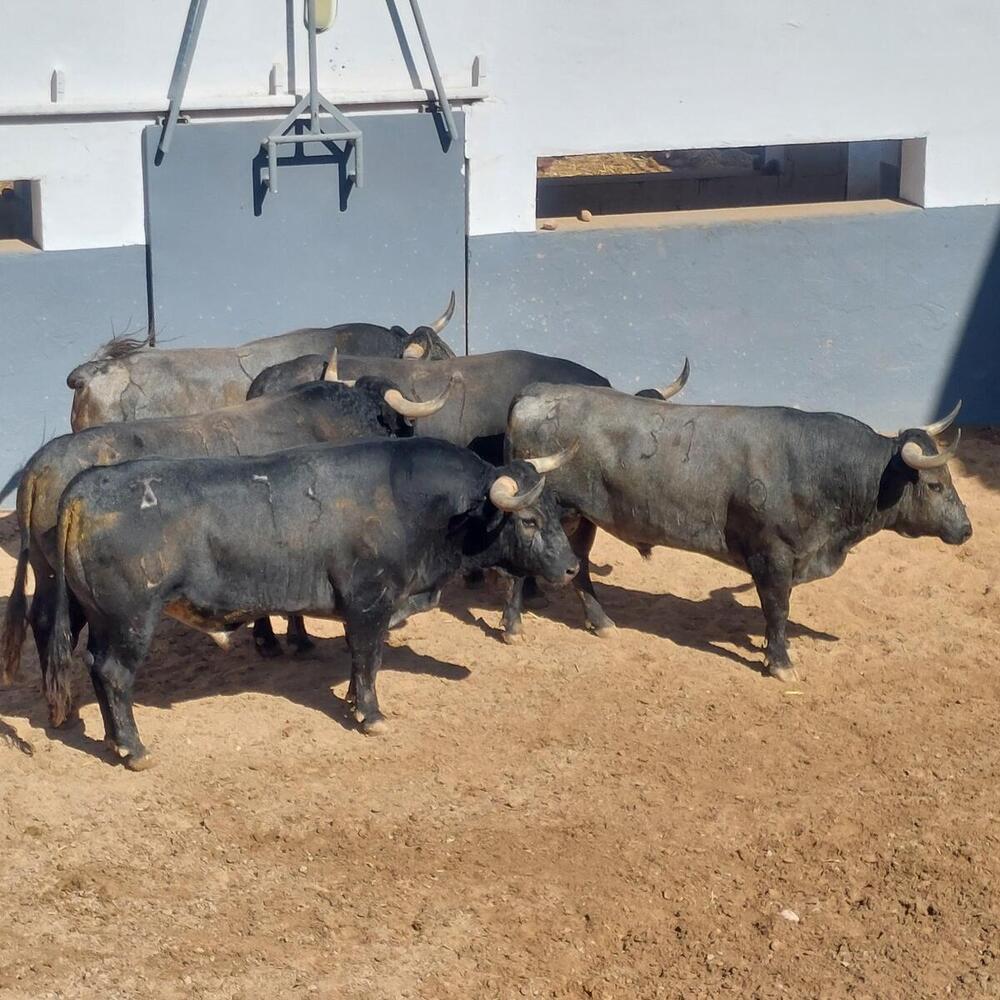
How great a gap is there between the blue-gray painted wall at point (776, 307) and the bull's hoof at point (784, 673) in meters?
4.15

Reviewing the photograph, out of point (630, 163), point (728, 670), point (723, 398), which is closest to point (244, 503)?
point (728, 670)

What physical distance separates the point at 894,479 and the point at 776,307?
415cm

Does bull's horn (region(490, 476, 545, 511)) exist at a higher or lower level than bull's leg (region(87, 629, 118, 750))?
higher

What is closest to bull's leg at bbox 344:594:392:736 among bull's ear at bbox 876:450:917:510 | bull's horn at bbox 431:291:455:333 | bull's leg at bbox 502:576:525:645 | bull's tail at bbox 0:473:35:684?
bull's leg at bbox 502:576:525:645

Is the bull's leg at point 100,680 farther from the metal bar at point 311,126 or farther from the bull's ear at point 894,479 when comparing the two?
the metal bar at point 311,126

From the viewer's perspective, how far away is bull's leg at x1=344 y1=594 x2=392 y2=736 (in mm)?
9188

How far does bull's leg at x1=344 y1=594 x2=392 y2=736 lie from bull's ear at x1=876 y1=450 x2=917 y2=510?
306 centimetres

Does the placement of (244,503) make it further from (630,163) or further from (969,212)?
(630,163)

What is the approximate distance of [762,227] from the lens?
13.8 meters

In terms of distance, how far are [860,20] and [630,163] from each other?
1030 cm

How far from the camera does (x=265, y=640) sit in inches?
408

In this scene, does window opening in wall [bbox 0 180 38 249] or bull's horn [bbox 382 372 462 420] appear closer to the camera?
bull's horn [bbox 382 372 462 420]

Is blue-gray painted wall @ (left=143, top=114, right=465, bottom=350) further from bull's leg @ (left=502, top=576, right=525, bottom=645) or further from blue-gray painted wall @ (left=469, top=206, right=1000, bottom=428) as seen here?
bull's leg @ (left=502, top=576, right=525, bottom=645)

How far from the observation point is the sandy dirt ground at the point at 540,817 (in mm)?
7328
